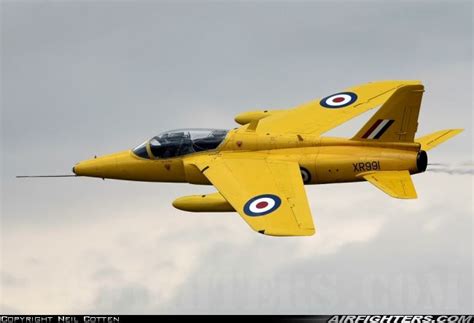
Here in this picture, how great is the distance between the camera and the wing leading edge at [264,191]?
33062mm

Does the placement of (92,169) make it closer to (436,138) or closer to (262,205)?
(262,205)

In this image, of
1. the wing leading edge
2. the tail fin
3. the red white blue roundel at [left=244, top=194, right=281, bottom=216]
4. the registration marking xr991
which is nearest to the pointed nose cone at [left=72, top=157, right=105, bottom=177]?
the wing leading edge

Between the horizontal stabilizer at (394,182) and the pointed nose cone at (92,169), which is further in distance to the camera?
the pointed nose cone at (92,169)

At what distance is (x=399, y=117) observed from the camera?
122 feet

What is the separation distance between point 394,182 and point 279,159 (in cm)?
354

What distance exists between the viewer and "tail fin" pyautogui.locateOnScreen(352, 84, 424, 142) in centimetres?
3716

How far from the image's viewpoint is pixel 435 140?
3831 centimetres

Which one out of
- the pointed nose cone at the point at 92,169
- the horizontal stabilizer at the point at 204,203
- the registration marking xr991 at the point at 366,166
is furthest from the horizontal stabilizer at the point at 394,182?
the pointed nose cone at the point at 92,169

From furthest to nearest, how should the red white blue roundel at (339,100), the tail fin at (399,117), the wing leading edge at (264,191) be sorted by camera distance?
the red white blue roundel at (339,100)
the tail fin at (399,117)
the wing leading edge at (264,191)

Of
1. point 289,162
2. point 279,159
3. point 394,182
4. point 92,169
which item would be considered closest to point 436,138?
point 394,182

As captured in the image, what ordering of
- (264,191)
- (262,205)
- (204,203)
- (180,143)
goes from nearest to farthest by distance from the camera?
(262,205), (264,191), (204,203), (180,143)

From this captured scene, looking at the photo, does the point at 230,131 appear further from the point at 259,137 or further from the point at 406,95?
the point at 406,95

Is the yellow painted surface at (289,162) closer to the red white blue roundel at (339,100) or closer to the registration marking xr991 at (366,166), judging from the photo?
the registration marking xr991 at (366,166)

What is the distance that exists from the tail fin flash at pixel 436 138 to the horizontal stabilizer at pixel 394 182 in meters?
1.73
